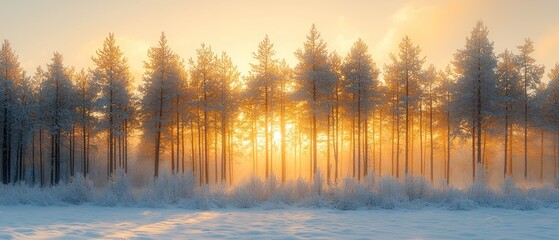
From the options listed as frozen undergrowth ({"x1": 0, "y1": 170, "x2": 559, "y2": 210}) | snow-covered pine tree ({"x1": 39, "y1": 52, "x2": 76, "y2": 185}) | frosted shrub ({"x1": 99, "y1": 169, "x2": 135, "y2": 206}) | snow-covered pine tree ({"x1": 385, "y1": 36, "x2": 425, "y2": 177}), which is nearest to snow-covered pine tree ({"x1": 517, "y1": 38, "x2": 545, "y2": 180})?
snow-covered pine tree ({"x1": 385, "y1": 36, "x2": 425, "y2": 177})

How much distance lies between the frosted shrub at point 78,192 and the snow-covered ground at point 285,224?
336 cm

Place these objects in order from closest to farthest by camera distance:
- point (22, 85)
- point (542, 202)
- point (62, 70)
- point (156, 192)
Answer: point (542, 202) → point (156, 192) → point (62, 70) → point (22, 85)

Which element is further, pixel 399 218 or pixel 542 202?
pixel 542 202

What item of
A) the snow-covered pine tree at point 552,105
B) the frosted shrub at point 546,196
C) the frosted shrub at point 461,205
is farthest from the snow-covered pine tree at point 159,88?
the snow-covered pine tree at point 552,105

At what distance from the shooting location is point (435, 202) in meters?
15.7

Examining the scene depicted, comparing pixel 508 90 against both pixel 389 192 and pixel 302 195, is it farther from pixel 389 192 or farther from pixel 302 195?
pixel 302 195

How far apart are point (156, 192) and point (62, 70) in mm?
19801

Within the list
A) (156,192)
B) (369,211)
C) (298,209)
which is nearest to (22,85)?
(156,192)

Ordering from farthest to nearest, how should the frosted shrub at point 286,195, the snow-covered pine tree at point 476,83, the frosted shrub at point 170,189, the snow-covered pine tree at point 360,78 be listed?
1. the snow-covered pine tree at point 360,78
2. the snow-covered pine tree at point 476,83
3. the frosted shrub at point 170,189
4. the frosted shrub at point 286,195

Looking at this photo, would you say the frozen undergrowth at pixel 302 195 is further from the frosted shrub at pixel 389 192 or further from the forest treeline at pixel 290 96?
the forest treeline at pixel 290 96

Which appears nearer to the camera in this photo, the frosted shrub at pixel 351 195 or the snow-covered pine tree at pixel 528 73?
the frosted shrub at pixel 351 195

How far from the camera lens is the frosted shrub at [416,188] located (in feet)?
52.9

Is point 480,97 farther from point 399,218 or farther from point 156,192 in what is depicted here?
point 156,192

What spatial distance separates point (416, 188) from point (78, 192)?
1533 cm
